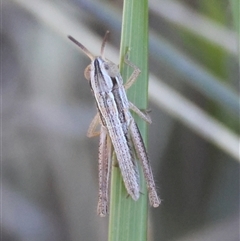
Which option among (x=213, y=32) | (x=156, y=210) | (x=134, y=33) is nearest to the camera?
(x=134, y=33)

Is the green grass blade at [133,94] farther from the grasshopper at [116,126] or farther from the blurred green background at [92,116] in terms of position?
the blurred green background at [92,116]

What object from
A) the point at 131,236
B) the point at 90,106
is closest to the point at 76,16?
the point at 90,106

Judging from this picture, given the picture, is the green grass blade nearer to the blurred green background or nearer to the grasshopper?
the grasshopper

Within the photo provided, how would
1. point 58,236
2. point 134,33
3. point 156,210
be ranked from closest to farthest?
1. point 134,33
2. point 156,210
3. point 58,236

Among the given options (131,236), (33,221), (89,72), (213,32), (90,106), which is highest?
(213,32)

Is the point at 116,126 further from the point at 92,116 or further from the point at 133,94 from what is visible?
the point at 92,116

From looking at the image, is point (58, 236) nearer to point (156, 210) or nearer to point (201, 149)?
point (156, 210)

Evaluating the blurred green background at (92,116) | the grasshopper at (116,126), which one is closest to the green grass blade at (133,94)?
the grasshopper at (116,126)
